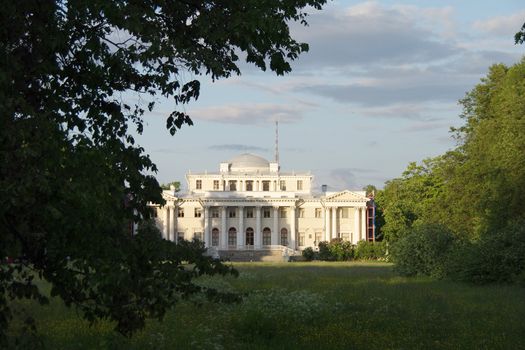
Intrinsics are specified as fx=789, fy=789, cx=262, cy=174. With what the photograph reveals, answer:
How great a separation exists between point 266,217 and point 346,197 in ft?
39.5

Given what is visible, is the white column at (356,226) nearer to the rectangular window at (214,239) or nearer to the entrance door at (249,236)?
the entrance door at (249,236)

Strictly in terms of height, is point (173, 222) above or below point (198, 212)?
below

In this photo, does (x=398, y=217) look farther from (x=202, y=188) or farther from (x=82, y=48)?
(x=82, y=48)

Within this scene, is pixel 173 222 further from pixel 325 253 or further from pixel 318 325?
pixel 318 325

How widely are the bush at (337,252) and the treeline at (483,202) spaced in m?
29.5

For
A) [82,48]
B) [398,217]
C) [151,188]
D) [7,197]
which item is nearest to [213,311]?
[151,188]

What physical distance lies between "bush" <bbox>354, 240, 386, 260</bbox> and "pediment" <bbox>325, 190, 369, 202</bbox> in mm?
23449

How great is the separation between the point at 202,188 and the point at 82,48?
110623 mm

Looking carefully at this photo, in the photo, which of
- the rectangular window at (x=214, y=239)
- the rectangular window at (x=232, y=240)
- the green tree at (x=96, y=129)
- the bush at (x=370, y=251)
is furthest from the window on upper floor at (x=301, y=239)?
the green tree at (x=96, y=129)

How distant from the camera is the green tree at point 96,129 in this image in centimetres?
650

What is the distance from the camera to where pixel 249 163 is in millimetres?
120375

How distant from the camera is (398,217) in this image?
78000 mm

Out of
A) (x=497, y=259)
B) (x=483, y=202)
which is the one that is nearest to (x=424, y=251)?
(x=483, y=202)

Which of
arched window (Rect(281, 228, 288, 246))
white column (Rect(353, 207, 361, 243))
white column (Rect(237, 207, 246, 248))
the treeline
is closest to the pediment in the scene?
white column (Rect(353, 207, 361, 243))
